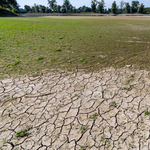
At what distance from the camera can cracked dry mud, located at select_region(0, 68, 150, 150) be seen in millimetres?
2305

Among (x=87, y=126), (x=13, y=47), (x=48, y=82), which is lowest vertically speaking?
(x=87, y=126)

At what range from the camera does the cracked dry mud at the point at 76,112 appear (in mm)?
2305

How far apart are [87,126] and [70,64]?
3324mm

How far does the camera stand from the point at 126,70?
4938 mm

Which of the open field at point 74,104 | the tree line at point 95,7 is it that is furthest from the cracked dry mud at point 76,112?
the tree line at point 95,7

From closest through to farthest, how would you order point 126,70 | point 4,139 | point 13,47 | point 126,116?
point 4,139
point 126,116
point 126,70
point 13,47

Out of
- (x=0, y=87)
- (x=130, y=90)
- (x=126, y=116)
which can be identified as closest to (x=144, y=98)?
(x=130, y=90)

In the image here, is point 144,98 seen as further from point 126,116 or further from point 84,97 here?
point 84,97

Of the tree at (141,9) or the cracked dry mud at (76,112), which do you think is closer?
the cracked dry mud at (76,112)

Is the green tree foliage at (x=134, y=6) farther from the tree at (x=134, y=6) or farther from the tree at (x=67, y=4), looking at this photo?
the tree at (x=67, y=4)

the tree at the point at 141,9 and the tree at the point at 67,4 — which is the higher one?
the tree at the point at 67,4

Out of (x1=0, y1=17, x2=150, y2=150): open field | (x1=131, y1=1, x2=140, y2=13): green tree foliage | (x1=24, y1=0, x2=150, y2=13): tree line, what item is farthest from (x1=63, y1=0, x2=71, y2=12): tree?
(x1=0, y1=17, x2=150, y2=150): open field

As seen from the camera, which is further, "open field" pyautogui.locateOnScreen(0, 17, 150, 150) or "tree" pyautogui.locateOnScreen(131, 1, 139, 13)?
"tree" pyautogui.locateOnScreen(131, 1, 139, 13)

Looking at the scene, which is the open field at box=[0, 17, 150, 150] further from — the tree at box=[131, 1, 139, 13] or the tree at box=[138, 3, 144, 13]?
the tree at box=[131, 1, 139, 13]
